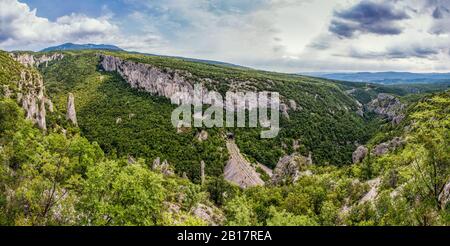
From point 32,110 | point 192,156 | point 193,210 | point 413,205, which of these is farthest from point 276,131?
point 413,205

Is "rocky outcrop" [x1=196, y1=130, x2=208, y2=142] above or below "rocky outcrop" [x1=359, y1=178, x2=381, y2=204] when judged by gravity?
below

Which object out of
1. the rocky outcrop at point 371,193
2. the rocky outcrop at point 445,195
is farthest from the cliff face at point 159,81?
the rocky outcrop at point 445,195

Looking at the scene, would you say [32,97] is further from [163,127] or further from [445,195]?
[445,195]

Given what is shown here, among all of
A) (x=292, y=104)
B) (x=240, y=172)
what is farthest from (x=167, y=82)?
(x=240, y=172)

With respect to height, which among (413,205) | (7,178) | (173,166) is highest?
(7,178)

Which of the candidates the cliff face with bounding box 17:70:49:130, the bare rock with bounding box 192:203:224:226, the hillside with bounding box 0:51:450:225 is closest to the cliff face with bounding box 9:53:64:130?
the cliff face with bounding box 17:70:49:130

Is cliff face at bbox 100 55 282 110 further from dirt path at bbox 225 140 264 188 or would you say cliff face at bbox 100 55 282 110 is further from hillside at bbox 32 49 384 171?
dirt path at bbox 225 140 264 188
